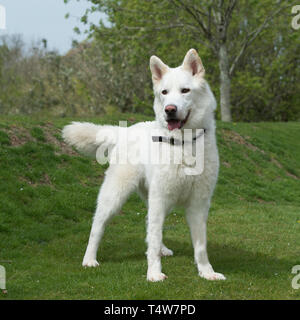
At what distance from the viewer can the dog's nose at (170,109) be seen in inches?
191

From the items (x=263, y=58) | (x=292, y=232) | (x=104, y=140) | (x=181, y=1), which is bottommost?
(x=292, y=232)

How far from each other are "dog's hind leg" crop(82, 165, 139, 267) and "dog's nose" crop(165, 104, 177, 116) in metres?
1.15

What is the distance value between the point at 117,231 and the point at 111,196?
92.0 inches

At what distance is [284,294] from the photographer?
4.70 metres

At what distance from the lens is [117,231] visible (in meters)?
8.09

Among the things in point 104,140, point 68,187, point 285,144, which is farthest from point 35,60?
point 104,140

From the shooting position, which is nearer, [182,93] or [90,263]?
[182,93]

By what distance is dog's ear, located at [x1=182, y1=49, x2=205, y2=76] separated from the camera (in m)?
5.08

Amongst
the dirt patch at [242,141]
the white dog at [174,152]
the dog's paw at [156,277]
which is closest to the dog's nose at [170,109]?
the white dog at [174,152]

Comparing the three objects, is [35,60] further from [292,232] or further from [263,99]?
[292,232]

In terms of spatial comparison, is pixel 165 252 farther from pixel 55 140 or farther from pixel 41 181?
pixel 55 140

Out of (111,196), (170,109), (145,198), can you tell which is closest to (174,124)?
(170,109)

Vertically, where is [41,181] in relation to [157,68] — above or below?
below

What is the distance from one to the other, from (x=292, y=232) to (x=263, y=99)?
58.4 ft
